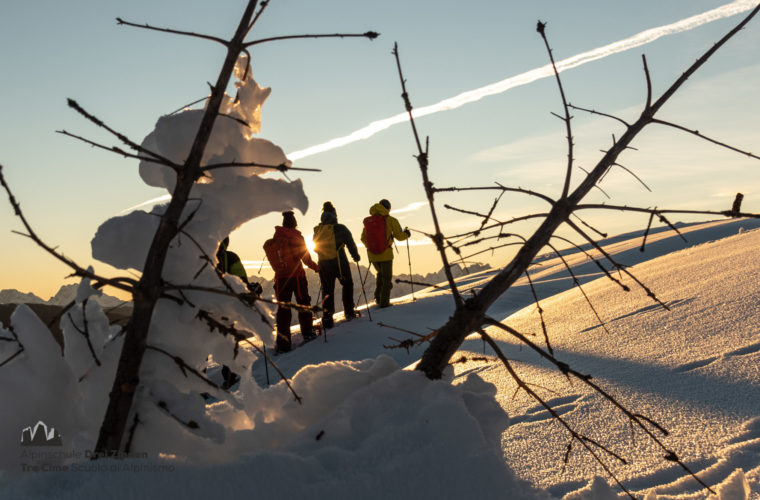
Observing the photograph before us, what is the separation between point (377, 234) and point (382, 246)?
223 millimetres

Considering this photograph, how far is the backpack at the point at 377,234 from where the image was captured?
8.52 meters

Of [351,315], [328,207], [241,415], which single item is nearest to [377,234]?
[328,207]

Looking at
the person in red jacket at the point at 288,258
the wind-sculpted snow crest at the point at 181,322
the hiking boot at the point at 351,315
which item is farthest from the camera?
the hiking boot at the point at 351,315

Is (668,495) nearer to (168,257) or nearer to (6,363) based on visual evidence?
(168,257)

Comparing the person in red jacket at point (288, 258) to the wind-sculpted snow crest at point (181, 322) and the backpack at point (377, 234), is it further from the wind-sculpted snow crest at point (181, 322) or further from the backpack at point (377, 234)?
the wind-sculpted snow crest at point (181, 322)

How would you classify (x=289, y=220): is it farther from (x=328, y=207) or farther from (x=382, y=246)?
(x=382, y=246)

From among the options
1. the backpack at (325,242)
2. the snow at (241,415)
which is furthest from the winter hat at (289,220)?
the snow at (241,415)

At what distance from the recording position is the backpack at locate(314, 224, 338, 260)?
7750mm

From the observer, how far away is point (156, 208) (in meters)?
1.32

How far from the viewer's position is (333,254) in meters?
7.77

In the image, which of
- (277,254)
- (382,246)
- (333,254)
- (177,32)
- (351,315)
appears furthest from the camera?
(382,246)

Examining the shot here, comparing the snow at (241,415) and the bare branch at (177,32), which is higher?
the bare branch at (177,32)

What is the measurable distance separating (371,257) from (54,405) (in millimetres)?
7481

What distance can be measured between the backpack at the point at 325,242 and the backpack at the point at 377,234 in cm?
81
